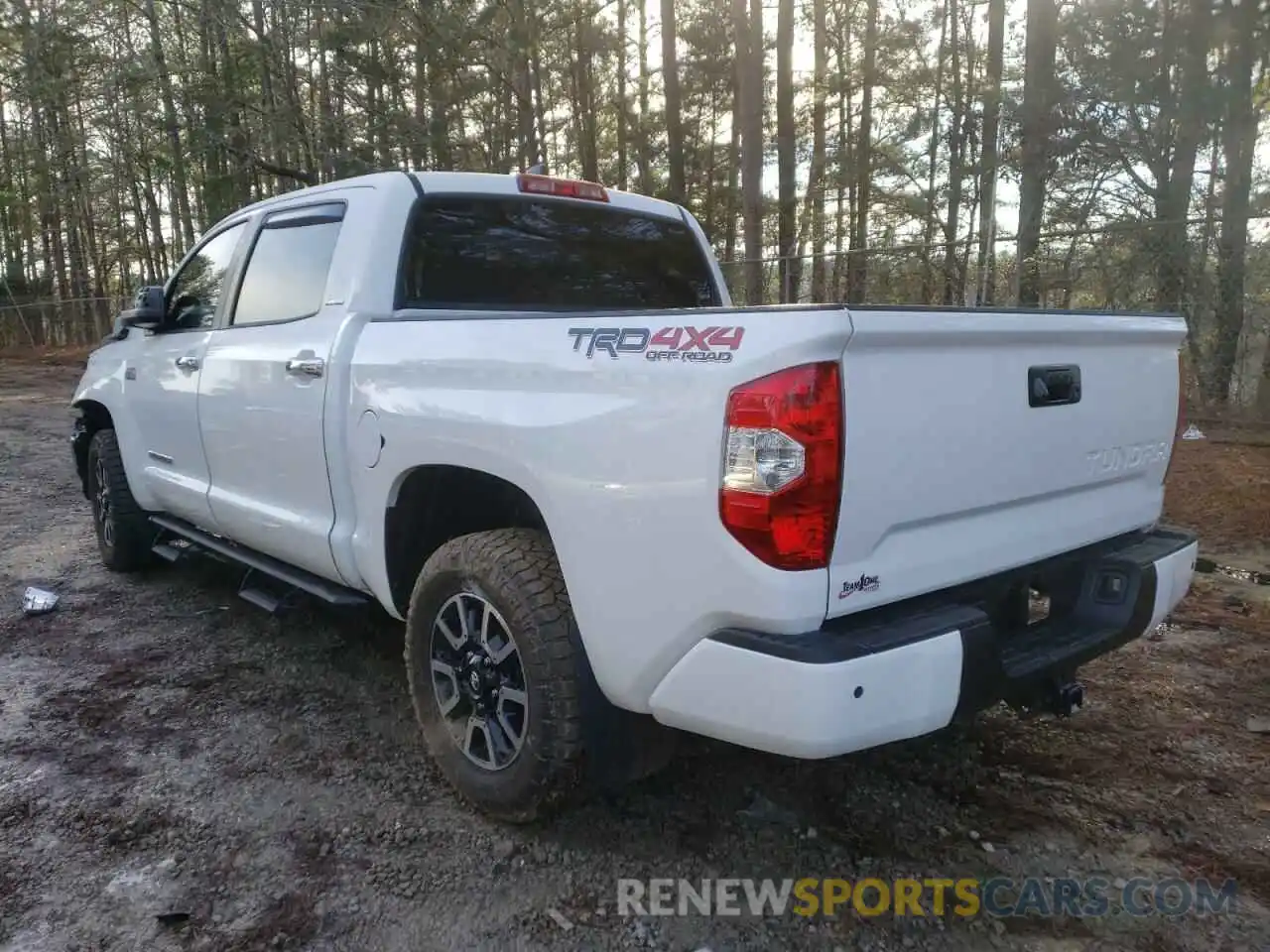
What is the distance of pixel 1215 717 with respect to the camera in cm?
334

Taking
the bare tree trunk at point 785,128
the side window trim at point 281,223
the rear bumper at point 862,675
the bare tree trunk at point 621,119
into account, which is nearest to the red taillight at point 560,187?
the side window trim at point 281,223

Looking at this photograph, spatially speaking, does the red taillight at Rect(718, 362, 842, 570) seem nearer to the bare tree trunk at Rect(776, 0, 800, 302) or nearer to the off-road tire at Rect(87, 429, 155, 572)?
the off-road tire at Rect(87, 429, 155, 572)

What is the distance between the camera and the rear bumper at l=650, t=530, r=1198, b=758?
1878 mm

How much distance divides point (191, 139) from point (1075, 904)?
19120 millimetres

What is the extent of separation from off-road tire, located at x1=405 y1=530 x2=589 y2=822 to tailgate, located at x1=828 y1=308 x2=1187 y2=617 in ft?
2.55

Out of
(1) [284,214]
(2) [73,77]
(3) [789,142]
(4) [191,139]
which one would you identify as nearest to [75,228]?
(2) [73,77]

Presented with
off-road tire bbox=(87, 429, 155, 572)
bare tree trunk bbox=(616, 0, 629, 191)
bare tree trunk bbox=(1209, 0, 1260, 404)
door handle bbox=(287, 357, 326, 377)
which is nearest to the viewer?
door handle bbox=(287, 357, 326, 377)

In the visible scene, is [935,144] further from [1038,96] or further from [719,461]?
[719,461]

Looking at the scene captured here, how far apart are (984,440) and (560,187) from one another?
2.20 metres

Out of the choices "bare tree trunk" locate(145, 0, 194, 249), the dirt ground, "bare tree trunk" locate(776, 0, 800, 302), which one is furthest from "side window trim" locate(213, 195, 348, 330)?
"bare tree trunk" locate(145, 0, 194, 249)

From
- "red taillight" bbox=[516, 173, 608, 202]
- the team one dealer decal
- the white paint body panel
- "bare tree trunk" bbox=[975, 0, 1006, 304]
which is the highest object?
"bare tree trunk" bbox=[975, 0, 1006, 304]

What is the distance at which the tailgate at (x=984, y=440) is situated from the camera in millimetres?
1992

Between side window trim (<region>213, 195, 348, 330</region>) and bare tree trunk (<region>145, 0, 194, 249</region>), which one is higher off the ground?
bare tree trunk (<region>145, 0, 194, 249</region>)

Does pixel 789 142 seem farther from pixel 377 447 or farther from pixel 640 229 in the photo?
pixel 377 447
